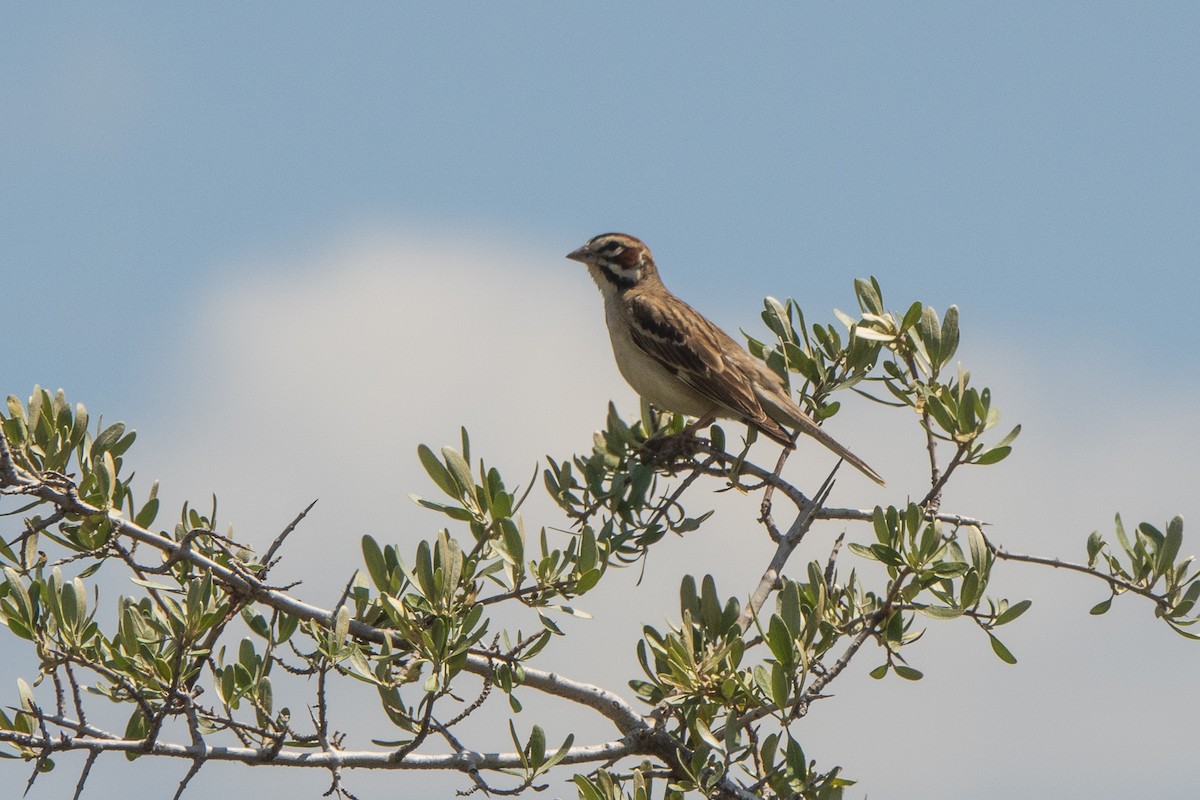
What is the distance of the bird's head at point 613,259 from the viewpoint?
11.1 metres

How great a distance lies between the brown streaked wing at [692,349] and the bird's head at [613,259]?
0.50 meters

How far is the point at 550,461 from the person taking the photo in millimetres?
5664

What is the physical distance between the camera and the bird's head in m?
11.1

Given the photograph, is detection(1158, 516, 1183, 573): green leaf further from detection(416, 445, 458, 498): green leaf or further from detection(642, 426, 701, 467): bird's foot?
detection(416, 445, 458, 498): green leaf

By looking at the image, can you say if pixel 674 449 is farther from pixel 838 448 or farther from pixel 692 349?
pixel 692 349

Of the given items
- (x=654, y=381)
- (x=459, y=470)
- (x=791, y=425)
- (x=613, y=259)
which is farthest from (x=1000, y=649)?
(x=613, y=259)

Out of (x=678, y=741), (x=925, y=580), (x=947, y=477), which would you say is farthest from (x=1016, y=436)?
(x=678, y=741)

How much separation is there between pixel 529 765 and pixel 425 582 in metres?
0.66

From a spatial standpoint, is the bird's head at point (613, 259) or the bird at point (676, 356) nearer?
the bird at point (676, 356)

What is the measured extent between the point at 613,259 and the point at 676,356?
1832 millimetres

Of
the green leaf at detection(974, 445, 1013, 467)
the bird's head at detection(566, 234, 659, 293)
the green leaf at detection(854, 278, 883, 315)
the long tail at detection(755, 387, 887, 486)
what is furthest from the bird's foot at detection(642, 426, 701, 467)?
the bird's head at detection(566, 234, 659, 293)

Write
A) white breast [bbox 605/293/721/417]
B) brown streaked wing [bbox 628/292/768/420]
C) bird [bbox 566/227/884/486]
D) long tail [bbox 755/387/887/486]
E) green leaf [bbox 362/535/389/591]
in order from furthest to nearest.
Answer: white breast [bbox 605/293/721/417] < brown streaked wing [bbox 628/292/768/420] < bird [bbox 566/227/884/486] < long tail [bbox 755/387/887/486] < green leaf [bbox 362/535/389/591]

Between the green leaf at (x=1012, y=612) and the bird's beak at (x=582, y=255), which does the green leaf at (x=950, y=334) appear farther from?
the bird's beak at (x=582, y=255)

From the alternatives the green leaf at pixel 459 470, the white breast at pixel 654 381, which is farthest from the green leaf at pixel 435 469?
the white breast at pixel 654 381
